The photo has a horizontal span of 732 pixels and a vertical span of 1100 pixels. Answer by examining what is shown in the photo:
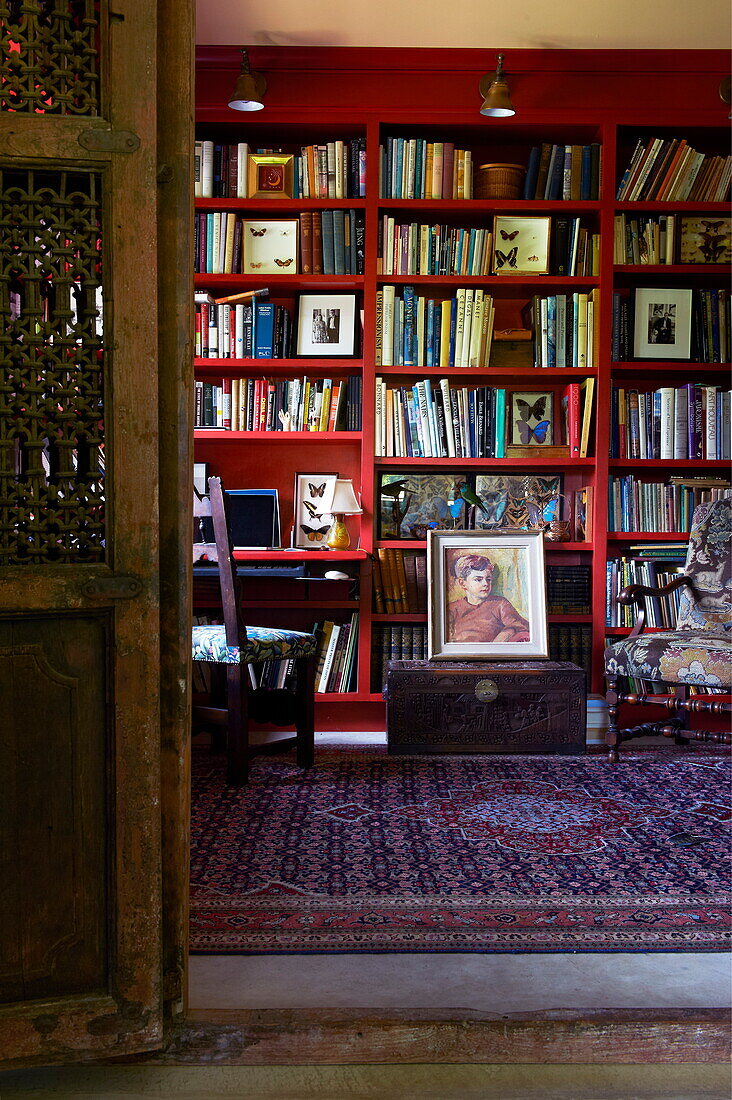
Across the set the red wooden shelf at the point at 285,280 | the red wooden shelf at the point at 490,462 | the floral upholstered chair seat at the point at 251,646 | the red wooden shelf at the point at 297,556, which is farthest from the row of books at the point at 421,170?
the floral upholstered chair seat at the point at 251,646

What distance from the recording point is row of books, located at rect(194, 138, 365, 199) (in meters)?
4.33

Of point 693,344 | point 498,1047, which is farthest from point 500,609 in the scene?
point 498,1047

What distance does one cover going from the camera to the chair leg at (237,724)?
11.2ft

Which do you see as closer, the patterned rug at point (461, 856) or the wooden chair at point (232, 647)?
the patterned rug at point (461, 856)

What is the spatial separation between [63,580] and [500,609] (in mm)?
2974

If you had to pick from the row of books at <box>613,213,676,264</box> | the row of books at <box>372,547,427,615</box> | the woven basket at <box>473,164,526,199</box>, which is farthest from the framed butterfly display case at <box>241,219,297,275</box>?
the row of books at <box>613,213,676,264</box>

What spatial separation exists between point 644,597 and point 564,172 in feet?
6.65

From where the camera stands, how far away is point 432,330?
173 inches

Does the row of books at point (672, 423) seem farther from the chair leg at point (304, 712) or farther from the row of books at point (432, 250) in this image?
the chair leg at point (304, 712)

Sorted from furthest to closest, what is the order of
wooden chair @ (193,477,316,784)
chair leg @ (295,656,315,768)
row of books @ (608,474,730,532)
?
row of books @ (608,474,730,532)
chair leg @ (295,656,315,768)
wooden chair @ (193,477,316,784)

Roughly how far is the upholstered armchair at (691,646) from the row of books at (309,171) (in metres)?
2.21

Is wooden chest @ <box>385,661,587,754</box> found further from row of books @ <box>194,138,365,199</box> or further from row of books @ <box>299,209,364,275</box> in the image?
row of books @ <box>194,138,365,199</box>

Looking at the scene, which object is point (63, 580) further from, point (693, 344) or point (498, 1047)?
point (693, 344)

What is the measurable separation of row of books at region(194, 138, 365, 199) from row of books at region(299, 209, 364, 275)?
0.10 m
